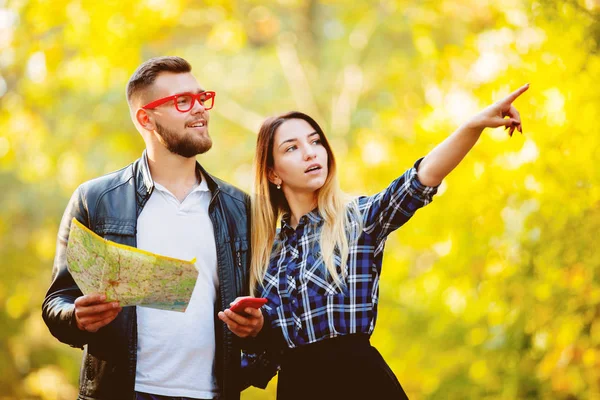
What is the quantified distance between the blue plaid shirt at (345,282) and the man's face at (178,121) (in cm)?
55

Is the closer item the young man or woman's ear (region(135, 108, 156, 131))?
the young man

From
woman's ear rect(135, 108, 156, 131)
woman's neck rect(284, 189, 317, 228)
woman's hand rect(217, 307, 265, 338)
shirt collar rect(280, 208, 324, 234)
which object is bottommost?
woman's hand rect(217, 307, 265, 338)

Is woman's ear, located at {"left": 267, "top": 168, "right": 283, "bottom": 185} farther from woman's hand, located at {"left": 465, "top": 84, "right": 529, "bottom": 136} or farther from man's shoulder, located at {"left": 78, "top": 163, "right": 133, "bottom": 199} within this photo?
woman's hand, located at {"left": 465, "top": 84, "right": 529, "bottom": 136}

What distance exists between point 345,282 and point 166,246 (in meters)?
0.66

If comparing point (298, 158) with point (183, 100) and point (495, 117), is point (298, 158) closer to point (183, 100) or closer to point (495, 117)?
point (183, 100)

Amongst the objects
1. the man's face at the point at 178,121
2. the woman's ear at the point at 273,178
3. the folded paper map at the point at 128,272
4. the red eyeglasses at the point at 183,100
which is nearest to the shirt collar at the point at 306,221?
the woman's ear at the point at 273,178

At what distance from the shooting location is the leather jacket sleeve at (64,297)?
2562 millimetres

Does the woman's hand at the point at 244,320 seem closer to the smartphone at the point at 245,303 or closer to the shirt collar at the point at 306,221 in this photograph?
the smartphone at the point at 245,303

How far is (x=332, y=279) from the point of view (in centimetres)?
262

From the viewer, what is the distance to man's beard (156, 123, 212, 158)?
9.39ft

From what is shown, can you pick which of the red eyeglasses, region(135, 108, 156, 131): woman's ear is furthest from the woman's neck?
region(135, 108, 156, 131): woman's ear

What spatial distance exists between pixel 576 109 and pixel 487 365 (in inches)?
71.8

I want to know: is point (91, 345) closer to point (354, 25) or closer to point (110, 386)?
point (110, 386)

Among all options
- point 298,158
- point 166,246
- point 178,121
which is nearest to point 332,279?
point 298,158
